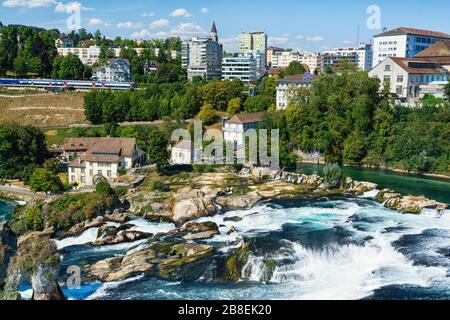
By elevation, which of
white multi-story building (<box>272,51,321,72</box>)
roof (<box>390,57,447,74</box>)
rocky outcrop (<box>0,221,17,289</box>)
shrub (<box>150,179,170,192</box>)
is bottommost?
rocky outcrop (<box>0,221,17,289</box>)

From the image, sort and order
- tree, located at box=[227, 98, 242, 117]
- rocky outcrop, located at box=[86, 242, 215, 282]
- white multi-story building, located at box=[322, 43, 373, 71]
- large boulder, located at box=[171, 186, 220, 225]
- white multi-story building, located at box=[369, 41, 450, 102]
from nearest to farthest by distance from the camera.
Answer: rocky outcrop, located at box=[86, 242, 215, 282]
large boulder, located at box=[171, 186, 220, 225]
white multi-story building, located at box=[369, 41, 450, 102]
tree, located at box=[227, 98, 242, 117]
white multi-story building, located at box=[322, 43, 373, 71]

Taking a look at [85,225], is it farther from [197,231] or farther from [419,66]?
[419,66]

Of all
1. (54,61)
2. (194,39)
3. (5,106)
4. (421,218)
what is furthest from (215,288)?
(194,39)

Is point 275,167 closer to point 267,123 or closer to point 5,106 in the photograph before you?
point 267,123

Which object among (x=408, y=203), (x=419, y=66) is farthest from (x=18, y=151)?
(x=419, y=66)

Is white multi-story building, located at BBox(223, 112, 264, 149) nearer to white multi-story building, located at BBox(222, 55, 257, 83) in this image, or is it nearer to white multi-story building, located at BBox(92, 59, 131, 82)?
white multi-story building, located at BBox(222, 55, 257, 83)

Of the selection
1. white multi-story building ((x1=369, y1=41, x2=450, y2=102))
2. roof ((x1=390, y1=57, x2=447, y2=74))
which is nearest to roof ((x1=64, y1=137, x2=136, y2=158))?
white multi-story building ((x1=369, y1=41, x2=450, y2=102))

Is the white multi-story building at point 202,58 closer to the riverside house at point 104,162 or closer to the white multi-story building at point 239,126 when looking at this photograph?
the white multi-story building at point 239,126
